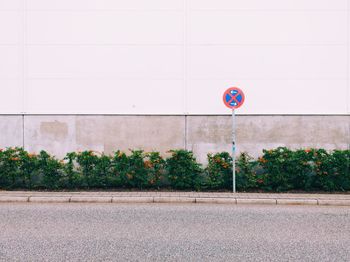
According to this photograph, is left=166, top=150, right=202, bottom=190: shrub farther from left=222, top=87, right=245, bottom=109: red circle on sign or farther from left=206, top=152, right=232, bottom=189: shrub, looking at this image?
left=222, top=87, right=245, bottom=109: red circle on sign

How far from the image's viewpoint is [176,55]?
1394 cm

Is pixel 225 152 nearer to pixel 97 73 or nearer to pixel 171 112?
pixel 171 112

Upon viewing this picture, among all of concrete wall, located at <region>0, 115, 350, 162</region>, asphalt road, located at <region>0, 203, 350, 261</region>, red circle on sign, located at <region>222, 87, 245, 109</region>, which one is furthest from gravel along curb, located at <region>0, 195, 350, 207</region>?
concrete wall, located at <region>0, 115, 350, 162</region>

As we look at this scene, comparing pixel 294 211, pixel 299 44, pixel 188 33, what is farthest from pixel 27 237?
pixel 299 44

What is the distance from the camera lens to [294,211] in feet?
32.6

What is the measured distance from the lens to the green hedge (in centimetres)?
1238

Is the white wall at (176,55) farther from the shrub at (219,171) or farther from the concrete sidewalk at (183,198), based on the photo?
the concrete sidewalk at (183,198)

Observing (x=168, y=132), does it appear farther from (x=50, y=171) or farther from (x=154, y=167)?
(x=50, y=171)

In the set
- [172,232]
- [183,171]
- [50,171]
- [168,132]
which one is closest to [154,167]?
[183,171]

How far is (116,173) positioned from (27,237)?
539 centimetres

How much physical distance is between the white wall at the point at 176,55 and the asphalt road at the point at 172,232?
4.43 m

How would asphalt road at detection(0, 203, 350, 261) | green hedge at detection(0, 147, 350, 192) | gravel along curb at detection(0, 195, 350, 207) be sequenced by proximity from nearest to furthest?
asphalt road at detection(0, 203, 350, 261), gravel along curb at detection(0, 195, 350, 207), green hedge at detection(0, 147, 350, 192)

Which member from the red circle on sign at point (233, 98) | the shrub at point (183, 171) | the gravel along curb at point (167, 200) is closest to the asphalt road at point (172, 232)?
the gravel along curb at point (167, 200)

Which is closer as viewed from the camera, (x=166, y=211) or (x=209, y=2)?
(x=166, y=211)
